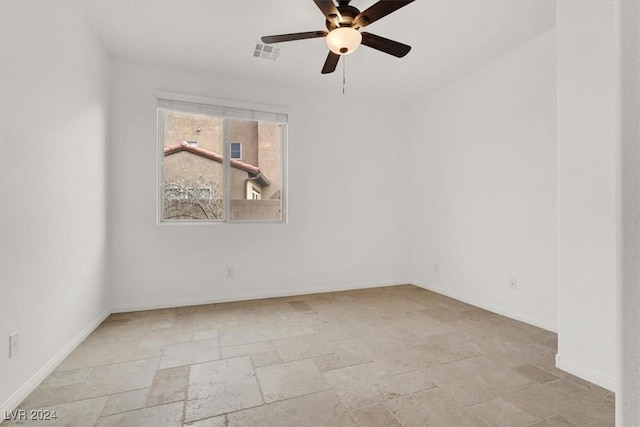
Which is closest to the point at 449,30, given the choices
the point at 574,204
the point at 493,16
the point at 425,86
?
the point at 493,16

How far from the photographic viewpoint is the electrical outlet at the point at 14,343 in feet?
5.77

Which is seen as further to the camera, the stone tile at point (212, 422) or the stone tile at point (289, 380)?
the stone tile at point (289, 380)

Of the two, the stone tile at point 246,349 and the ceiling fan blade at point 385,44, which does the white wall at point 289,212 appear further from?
the ceiling fan blade at point 385,44

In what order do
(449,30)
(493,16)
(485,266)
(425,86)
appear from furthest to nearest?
(425,86), (485,266), (449,30), (493,16)

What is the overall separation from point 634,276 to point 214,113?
4.09m

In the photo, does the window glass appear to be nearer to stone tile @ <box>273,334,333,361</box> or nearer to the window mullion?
the window mullion

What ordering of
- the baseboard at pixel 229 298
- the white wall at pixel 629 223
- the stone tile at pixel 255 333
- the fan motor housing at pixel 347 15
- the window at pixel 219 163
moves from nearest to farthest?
the white wall at pixel 629 223 < the fan motor housing at pixel 347 15 < the stone tile at pixel 255 333 < the baseboard at pixel 229 298 < the window at pixel 219 163

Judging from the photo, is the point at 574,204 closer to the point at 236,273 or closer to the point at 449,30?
the point at 449,30

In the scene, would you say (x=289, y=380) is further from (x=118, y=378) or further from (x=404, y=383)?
(x=118, y=378)

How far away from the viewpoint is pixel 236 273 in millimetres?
3943

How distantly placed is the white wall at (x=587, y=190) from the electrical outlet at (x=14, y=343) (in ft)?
11.5

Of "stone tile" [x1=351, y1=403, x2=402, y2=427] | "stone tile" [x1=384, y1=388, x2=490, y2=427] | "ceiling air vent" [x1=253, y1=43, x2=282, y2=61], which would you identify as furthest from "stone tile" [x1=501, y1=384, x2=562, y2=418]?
"ceiling air vent" [x1=253, y1=43, x2=282, y2=61]

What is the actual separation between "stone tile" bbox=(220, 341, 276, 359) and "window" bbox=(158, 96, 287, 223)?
1820mm

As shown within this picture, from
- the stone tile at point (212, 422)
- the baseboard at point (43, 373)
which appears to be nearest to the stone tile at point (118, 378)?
the baseboard at point (43, 373)
